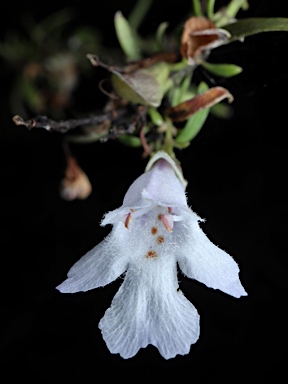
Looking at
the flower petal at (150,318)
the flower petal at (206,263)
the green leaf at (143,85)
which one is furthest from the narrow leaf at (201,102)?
the flower petal at (150,318)

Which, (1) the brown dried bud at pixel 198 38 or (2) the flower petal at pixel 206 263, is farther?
(1) the brown dried bud at pixel 198 38

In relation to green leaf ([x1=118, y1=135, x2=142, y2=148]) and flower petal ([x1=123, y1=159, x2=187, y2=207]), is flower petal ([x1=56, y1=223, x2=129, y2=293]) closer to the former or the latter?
flower petal ([x1=123, y1=159, x2=187, y2=207])

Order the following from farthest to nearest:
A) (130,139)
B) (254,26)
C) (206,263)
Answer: (130,139) → (254,26) → (206,263)

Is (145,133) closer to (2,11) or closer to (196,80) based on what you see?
(196,80)

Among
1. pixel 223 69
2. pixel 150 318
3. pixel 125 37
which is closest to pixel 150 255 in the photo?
pixel 150 318

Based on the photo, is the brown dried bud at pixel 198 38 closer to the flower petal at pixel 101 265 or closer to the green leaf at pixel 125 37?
the green leaf at pixel 125 37

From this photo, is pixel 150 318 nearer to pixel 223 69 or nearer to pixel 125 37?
pixel 223 69

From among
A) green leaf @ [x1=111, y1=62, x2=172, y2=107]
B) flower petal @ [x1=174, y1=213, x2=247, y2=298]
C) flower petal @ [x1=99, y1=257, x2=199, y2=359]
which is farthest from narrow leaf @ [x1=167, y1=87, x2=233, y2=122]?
flower petal @ [x1=99, y1=257, x2=199, y2=359]
